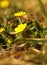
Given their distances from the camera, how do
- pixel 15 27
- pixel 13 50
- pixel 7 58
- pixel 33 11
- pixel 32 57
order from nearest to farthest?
pixel 32 57 < pixel 7 58 < pixel 13 50 < pixel 15 27 < pixel 33 11

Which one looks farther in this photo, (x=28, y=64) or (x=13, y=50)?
(x=13, y=50)

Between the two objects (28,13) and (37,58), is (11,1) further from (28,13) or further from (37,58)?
(37,58)

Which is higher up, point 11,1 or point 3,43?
point 11,1

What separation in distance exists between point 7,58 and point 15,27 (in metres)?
0.52

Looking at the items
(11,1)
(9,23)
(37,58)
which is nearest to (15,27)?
(9,23)

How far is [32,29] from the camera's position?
210cm

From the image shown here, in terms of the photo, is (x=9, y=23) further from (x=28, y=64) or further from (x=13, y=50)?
(x=28, y=64)

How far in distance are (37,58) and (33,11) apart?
1.32 m

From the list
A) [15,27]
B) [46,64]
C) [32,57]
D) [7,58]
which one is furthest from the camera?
[15,27]

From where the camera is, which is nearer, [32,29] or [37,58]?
[37,58]

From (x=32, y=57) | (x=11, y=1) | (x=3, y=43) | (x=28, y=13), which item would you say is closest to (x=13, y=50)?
(x=3, y=43)

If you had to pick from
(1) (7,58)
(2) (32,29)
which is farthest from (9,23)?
(1) (7,58)

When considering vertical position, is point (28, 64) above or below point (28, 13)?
below

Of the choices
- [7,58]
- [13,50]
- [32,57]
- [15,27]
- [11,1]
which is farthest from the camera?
[11,1]
